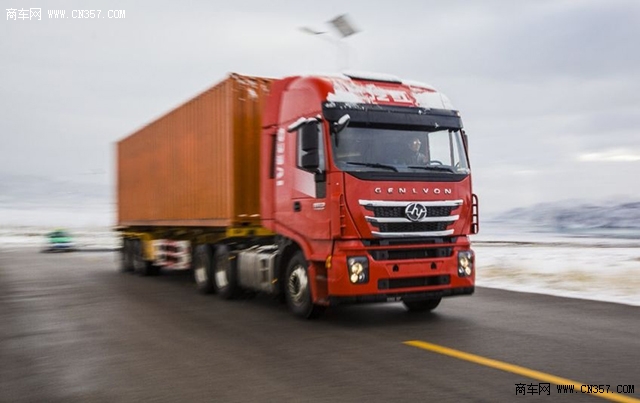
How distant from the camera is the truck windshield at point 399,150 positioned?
338 inches

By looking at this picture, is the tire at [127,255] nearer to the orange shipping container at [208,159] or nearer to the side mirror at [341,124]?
the orange shipping container at [208,159]

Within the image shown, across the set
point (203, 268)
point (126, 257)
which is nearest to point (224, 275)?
point (203, 268)

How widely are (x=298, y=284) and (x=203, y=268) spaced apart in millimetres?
4200

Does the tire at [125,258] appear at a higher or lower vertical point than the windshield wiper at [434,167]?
lower

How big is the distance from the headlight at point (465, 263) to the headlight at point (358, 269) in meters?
1.48

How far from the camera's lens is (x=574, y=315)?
9.27 metres

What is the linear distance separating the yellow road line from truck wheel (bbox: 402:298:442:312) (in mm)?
2460

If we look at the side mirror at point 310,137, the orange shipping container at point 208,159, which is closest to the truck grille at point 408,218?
the side mirror at point 310,137

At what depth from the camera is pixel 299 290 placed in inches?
367

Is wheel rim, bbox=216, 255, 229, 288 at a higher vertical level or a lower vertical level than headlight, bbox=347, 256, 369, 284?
lower

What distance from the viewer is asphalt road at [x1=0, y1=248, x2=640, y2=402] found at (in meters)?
5.42

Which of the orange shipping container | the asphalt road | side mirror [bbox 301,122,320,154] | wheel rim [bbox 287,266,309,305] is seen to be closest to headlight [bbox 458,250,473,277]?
the asphalt road

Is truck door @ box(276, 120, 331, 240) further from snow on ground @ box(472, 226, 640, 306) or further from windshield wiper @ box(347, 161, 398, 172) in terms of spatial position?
snow on ground @ box(472, 226, 640, 306)

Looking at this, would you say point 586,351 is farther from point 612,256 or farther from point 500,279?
point 612,256
